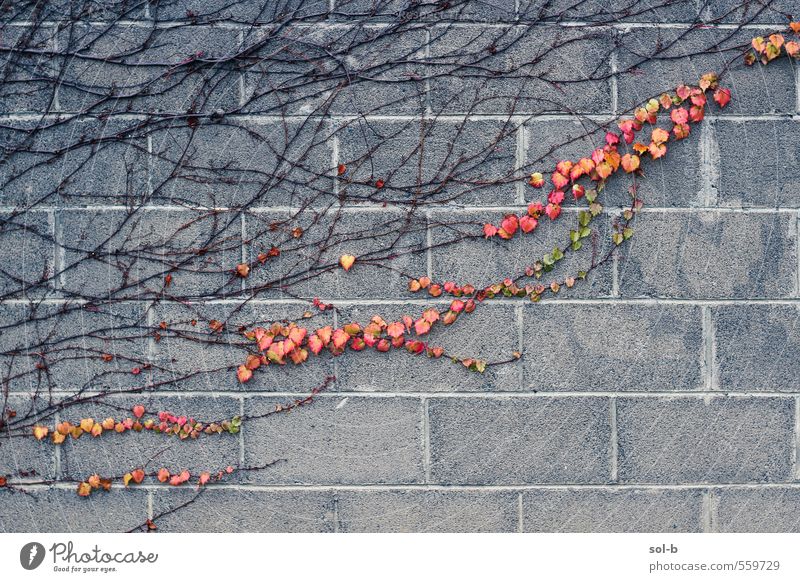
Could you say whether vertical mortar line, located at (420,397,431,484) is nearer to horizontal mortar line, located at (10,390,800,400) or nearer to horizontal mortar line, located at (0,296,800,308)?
horizontal mortar line, located at (10,390,800,400)

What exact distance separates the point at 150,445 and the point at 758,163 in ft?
6.16

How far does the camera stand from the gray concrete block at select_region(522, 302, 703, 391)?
2055mm

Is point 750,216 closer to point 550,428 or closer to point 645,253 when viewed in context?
point 645,253

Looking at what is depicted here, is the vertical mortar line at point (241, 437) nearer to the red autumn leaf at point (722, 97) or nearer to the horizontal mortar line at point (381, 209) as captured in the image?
the horizontal mortar line at point (381, 209)

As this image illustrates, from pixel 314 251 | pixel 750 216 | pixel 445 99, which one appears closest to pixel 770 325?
pixel 750 216

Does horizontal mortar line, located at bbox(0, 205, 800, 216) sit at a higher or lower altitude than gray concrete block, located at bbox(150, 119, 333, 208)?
lower

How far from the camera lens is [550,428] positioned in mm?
2057

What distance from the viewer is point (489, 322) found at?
206 centimetres

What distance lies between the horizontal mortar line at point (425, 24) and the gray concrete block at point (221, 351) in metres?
0.78

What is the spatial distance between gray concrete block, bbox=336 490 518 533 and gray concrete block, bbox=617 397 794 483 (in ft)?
1.16

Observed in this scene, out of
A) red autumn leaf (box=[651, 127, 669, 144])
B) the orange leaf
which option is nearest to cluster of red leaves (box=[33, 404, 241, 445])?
the orange leaf

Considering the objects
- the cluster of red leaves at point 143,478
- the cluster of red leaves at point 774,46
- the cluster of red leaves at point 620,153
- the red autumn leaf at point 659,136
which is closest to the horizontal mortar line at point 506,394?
the cluster of red leaves at point 143,478

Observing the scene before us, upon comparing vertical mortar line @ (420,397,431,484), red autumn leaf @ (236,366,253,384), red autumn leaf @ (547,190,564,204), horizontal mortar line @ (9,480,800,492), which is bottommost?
horizontal mortar line @ (9,480,800,492)

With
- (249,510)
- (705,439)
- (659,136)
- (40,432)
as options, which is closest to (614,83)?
(659,136)
